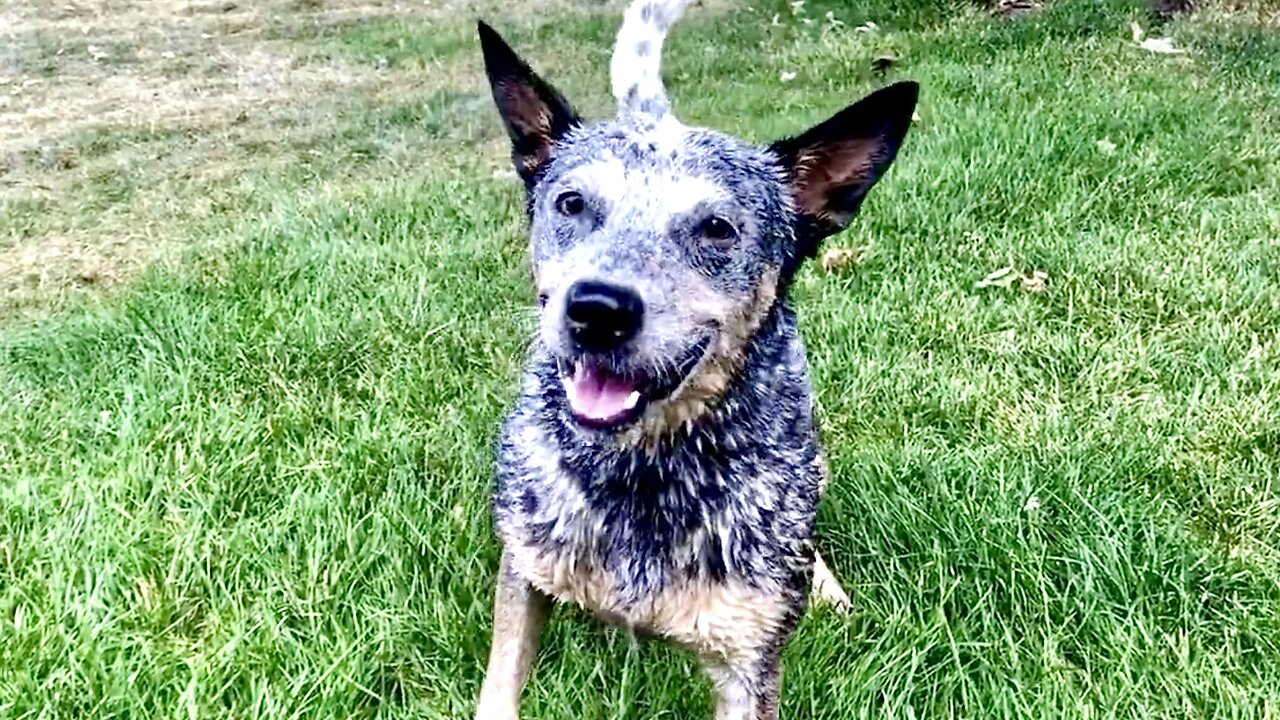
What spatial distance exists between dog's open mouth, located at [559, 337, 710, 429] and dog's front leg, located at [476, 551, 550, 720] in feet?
1.70

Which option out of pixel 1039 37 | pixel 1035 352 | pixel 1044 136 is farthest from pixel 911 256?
pixel 1039 37

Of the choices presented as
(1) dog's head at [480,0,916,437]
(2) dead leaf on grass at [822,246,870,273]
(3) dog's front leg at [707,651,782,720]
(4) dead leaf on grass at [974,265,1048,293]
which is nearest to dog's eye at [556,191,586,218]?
(1) dog's head at [480,0,916,437]

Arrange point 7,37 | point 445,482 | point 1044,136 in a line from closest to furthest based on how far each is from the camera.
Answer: point 445,482
point 1044,136
point 7,37

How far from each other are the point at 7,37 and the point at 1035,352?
8.64 metres

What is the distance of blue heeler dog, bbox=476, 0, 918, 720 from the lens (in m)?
2.29

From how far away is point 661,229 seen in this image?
7.53 ft

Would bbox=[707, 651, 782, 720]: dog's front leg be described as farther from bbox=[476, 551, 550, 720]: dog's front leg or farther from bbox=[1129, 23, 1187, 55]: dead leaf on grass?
bbox=[1129, 23, 1187, 55]: dead leaf on grass

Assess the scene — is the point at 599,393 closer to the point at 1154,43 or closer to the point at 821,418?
the point at 821,418

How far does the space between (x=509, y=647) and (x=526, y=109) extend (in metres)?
1.17

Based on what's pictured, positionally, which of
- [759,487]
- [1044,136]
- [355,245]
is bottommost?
[355,245]

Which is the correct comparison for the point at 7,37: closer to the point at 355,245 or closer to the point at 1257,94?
the point at 355,245

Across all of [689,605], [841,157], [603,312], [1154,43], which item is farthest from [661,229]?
[1154,43]

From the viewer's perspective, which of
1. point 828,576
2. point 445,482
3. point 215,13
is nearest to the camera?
point 828,576

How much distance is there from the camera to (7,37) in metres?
9.49
